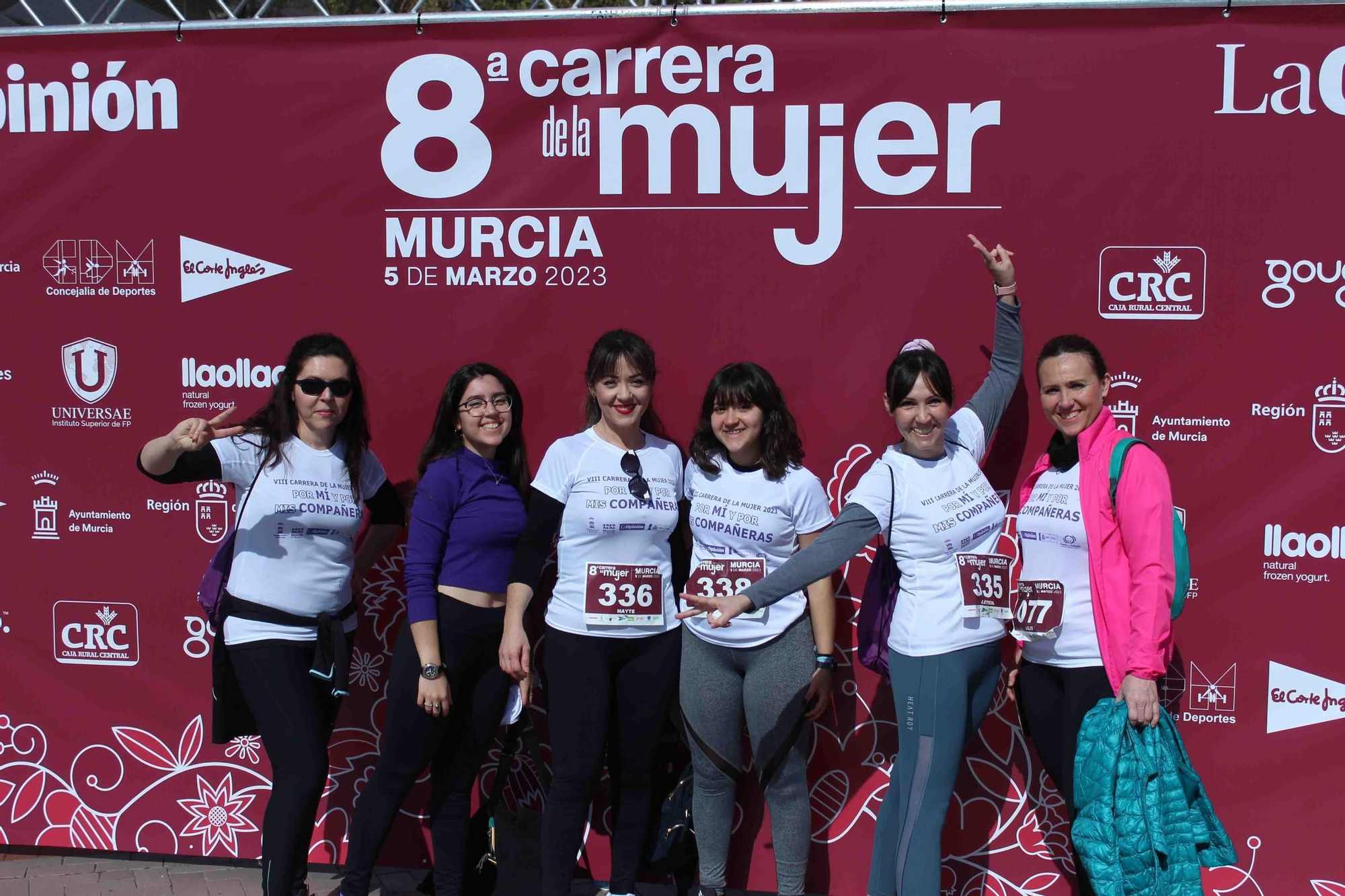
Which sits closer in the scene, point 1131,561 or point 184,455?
point 1131,561

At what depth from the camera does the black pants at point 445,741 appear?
3146mm

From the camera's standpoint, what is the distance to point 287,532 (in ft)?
10.1

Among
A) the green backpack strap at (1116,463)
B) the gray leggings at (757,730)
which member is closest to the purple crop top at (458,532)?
the gray leggings at (757,730)

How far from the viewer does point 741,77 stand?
3449 millimetres

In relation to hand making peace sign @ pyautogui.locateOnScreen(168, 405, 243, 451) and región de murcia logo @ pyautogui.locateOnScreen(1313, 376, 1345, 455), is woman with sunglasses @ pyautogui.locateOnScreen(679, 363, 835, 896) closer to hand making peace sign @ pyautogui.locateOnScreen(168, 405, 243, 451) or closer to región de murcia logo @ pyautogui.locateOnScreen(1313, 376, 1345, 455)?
hand making peace sign @ pyautogui.locateOnScreen(168, 405, 243, 451)

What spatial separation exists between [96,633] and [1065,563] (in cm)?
331

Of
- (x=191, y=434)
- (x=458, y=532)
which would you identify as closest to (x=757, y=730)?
(x=458, y=532)

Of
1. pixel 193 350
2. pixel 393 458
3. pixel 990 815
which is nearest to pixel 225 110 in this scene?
pixel 193 350

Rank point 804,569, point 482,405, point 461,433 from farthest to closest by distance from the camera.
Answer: point 461,433, point 482,405, point 804,569

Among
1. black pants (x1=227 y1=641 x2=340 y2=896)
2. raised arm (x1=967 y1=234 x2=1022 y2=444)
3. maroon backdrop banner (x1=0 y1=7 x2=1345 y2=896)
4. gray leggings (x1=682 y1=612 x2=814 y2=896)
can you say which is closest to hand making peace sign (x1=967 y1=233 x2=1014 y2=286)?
raised arm (x1=967 y1=234 x2=1022 y2=444)

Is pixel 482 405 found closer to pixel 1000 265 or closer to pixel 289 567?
pixel 289 567

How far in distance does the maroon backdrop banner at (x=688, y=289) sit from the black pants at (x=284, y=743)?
70 cm

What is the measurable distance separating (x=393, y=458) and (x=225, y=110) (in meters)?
1.34

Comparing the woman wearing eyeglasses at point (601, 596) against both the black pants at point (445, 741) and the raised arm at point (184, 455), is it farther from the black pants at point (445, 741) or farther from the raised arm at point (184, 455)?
the raised arm at point (184, 455)
